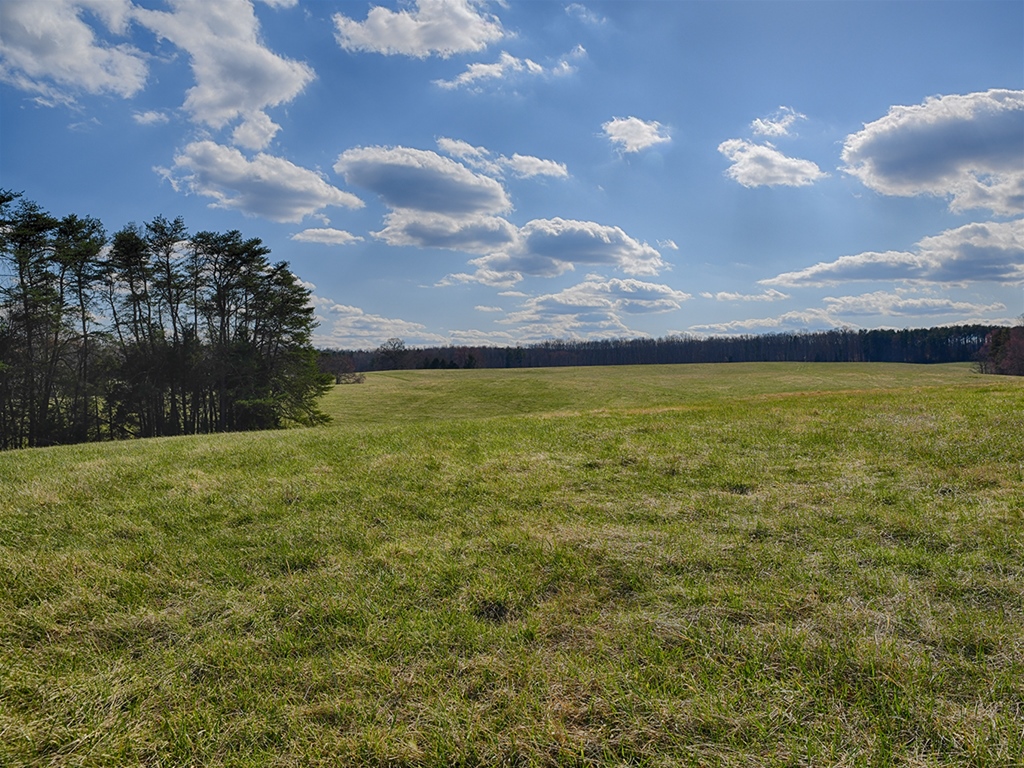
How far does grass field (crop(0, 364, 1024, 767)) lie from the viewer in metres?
3.18

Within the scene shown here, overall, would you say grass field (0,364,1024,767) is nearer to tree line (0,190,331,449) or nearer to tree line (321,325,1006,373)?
tree line (0,190,331,449)

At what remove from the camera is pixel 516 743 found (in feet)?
10.1

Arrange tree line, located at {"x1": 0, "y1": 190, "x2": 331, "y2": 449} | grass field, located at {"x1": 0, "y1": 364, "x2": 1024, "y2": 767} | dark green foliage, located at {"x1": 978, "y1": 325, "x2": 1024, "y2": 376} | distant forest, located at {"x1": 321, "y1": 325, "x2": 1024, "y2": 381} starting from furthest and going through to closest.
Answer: distant forest, located at {"x1": 321, "y1": 325, "x2": 1024, "y2": 381}, dark green foliage, located at {"x1": 978, "y1": 325, "x2": 1024, "y2": 376}, tree line, located at {"x1": 0, "y1": 190, "x2": 331, "y2": 449}, grass field, located at {"x1": 0, "y1": 364, "x2": 1024, "y2": 767}

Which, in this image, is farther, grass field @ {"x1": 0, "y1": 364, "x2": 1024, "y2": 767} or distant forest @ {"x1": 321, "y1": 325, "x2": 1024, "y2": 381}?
distant forest @ {"x1": 321, "y1": 325, "x2": 1024, "y2": 381}

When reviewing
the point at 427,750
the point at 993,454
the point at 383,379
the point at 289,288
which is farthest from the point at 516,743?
the point at 383,379

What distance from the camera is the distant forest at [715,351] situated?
14462cm

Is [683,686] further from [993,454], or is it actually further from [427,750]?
[993,454]

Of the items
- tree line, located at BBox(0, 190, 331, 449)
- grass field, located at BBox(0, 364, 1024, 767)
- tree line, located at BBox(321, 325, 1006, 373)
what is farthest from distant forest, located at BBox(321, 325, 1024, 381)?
grass field, located at BBox(0, 364, 1024, 767)

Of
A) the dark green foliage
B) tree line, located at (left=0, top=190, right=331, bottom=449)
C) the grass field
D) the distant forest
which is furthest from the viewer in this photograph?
the distant forest

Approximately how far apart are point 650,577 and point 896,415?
12.7 meters

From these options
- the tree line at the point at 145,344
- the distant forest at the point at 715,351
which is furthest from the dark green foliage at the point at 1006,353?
the tree line at the point at 145,344

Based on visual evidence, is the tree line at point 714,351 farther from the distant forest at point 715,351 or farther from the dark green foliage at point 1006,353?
the dark green foliage at point 1006,353

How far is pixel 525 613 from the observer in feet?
15.5

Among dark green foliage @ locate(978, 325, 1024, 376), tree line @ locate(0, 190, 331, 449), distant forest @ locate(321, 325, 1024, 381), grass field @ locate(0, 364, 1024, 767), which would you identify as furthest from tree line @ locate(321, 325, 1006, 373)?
grass field @ locate(0, 364, 1024, 767)
